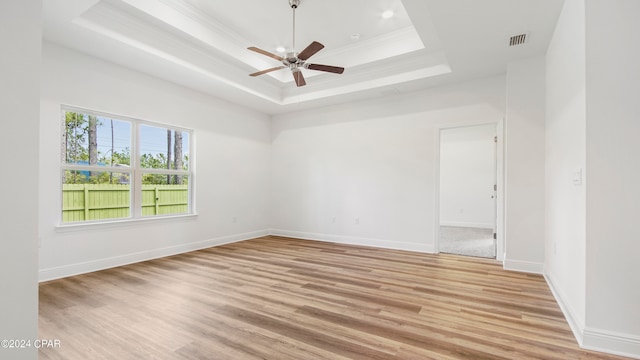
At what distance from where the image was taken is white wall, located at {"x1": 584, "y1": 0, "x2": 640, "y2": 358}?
1933mm

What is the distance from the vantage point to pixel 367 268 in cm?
404

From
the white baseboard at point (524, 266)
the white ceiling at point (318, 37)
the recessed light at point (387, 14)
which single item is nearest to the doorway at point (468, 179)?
the white baseboard at point (524, 266)

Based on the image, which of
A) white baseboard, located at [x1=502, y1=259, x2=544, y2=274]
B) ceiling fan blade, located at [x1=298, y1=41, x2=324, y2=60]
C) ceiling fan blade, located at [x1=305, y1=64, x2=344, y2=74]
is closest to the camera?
ceiling fan blade, located at [x1=298, y1=41, x2=324, y2=60]

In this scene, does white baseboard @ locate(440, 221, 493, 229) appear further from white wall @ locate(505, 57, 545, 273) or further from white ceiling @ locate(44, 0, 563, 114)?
white ceiling @ locate(44, 0, 563, 114)

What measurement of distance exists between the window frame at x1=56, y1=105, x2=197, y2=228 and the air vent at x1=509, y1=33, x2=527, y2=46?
5.06 metres

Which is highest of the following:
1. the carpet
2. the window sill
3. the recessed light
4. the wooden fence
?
the recessed light

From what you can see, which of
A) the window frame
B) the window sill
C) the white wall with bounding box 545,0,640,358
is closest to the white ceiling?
the window frame

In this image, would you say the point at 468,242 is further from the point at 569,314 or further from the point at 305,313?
the point at 305,313

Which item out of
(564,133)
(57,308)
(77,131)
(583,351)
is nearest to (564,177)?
(564,133)

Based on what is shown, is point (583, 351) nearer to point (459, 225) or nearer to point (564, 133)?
point (564, 133)

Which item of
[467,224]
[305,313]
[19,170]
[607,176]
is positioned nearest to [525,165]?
[607,176]

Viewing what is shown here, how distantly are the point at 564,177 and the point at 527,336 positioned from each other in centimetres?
155

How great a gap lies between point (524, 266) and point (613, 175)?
2327mm

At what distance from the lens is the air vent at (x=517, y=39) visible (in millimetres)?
3285
